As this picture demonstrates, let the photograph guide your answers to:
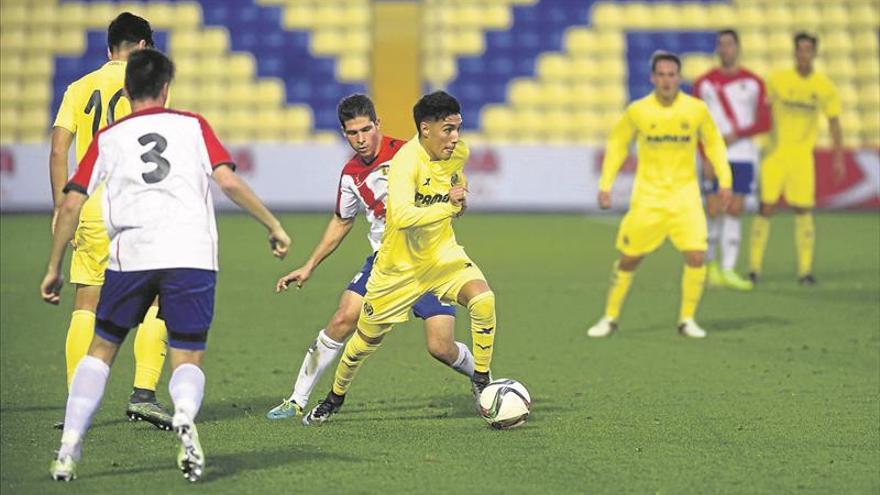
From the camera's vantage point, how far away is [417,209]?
7.34 metres

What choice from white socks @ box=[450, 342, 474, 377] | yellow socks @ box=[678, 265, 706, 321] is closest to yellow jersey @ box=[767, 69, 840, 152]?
yellow socks @ box=[678, 265, 706, 321]

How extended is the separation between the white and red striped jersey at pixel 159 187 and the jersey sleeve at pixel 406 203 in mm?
1260

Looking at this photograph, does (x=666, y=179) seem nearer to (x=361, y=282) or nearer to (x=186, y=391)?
(x=361, y=282)

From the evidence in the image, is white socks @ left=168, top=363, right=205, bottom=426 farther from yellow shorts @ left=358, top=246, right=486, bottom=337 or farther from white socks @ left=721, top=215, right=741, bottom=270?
white socks @ left=721, top=215, right=741, bottom=270

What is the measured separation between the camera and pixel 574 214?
23.6 metres

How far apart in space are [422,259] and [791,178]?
8114 millimetres

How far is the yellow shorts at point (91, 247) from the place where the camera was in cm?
764

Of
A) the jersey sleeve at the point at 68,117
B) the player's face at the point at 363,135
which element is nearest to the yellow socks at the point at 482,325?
the player's face at the point at 363,135

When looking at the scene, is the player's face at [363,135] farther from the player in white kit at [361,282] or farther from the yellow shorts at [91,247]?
the yellow shorts at [91,247]

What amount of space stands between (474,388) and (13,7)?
65.9 feet

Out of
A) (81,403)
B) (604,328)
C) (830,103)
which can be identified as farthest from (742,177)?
(81,403)

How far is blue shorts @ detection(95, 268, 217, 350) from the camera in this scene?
6.26 metres

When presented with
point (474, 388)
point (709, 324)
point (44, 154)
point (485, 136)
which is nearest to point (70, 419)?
point (474, 388)

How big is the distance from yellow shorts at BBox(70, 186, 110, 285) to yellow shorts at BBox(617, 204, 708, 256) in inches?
188
